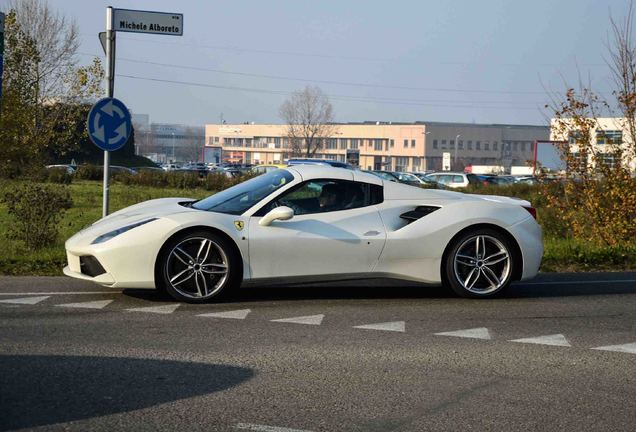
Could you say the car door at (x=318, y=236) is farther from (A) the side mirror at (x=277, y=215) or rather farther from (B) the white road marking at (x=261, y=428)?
(B) the white road marking at (x=261, y=428)

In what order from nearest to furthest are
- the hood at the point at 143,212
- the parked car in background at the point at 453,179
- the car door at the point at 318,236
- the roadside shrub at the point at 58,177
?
the car door at the point at 318,236 → the hood at the point at 143,212 → the roadside shrub at the point at 58,177 → the parked car in background at the point at 453,179

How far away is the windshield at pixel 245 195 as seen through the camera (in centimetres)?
883

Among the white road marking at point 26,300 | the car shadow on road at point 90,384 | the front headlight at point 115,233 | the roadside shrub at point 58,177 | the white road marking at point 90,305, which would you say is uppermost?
the front headlight at point 115,233

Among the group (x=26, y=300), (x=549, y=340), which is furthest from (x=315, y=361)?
(x=26, y=300)

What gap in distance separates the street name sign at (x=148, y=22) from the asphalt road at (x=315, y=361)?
4322mm

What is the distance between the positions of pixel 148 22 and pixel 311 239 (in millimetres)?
5184

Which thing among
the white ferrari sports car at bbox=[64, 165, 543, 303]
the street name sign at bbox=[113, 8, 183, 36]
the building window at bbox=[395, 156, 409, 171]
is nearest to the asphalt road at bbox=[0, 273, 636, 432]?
the white ferrari sports car at bbox=[64, 165, 543, 303]

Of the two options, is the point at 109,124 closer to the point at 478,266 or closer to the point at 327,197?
the point at 327,197

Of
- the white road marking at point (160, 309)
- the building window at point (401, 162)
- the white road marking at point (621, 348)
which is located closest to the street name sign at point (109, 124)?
the white road marking at point (160, 309)

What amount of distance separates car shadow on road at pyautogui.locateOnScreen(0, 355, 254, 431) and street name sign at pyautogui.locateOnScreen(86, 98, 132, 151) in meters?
6.06

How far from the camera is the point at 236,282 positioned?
28.0 feet

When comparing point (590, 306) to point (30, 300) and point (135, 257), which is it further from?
point (30, 300)

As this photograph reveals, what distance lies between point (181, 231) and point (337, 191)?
5.32 feet

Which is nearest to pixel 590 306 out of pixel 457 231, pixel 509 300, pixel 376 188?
pixel 509 300
